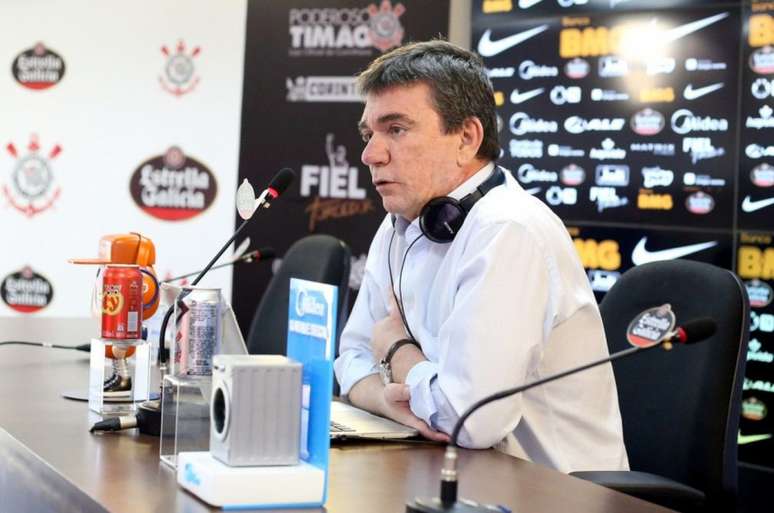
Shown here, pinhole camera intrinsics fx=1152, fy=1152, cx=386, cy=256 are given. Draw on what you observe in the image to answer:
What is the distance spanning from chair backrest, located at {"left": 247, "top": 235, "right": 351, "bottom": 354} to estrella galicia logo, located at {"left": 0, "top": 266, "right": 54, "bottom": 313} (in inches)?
82.4

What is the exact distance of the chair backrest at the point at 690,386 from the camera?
82.5 inches

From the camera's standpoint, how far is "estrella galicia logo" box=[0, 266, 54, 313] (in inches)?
209

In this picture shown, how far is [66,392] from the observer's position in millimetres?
2217

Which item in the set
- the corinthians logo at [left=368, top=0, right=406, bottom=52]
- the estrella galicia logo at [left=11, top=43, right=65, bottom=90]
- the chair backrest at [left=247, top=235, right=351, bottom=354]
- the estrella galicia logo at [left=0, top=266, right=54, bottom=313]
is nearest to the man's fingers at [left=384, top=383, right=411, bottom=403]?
the chair backrest at [left=247, top=235, right=351, bottom=354]

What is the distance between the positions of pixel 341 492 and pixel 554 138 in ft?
10.6

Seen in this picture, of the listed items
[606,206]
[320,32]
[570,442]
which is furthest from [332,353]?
[320,32]

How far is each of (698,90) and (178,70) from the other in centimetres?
236

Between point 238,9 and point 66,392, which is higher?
point 238,9

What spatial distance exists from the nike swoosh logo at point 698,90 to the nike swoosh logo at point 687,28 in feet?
0.63

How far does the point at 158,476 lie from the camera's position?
1.54 m

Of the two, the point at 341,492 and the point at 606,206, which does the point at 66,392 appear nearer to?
the point at 341,492

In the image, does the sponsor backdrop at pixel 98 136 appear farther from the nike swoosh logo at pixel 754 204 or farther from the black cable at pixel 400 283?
the black cable at pixel 400 283

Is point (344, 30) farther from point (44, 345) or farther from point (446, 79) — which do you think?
point (446, 79)

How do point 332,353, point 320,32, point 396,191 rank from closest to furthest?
point 332,353
point 396,191
point 320,32
